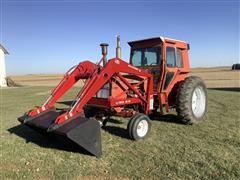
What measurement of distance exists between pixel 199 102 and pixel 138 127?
3.15m

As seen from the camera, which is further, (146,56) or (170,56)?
(146,56)

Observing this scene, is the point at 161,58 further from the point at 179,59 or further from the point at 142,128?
the point at 142,128

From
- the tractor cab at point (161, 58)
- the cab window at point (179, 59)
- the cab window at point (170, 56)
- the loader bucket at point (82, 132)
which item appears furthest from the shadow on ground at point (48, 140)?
the cab window at point (179, 59)

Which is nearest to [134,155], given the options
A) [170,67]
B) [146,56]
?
[170,67]

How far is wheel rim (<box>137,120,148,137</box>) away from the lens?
21.5ft

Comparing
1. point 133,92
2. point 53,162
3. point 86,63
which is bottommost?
point 53,162

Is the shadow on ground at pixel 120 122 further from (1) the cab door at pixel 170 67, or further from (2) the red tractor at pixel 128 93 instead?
(1) the cab door at pixel 170 67

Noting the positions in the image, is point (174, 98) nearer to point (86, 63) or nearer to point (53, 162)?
point (86, 63)

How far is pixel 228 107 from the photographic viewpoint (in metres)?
11.1

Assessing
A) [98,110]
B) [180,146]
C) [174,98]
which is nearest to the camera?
[180,146]

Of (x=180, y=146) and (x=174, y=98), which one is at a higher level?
(x=174, y=98)

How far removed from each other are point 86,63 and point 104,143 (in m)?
2.04

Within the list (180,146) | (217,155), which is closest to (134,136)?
(180,146)

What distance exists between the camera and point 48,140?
666 centimetres
